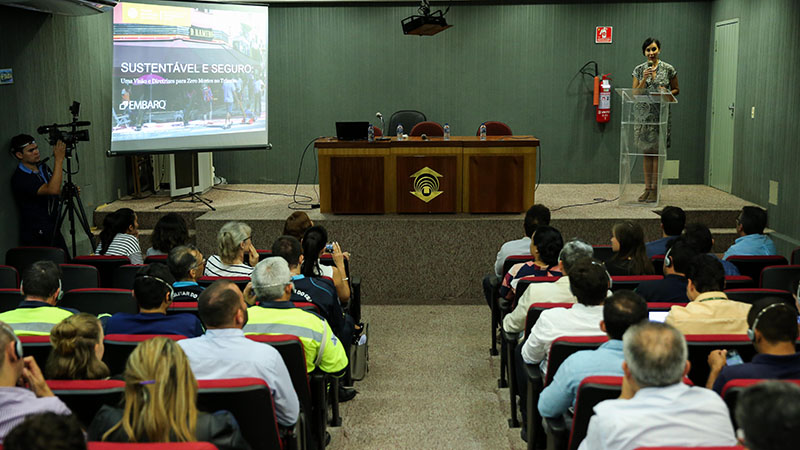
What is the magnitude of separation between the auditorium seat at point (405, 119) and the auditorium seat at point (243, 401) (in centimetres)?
694

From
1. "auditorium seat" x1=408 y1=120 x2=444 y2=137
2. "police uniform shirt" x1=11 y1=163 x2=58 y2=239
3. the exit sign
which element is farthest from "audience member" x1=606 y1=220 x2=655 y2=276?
the exit sign

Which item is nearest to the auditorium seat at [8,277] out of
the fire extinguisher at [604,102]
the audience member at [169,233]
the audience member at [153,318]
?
the audience member at [169,233]

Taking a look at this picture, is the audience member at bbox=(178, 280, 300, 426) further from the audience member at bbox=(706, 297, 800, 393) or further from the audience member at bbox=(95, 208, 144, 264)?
the audience member at bbox=(95, 208, 144, 264)

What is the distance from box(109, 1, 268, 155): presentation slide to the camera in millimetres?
7352

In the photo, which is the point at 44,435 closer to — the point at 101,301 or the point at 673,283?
the point at 101,301

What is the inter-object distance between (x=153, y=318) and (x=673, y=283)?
2491 millimetres

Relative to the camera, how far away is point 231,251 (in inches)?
184

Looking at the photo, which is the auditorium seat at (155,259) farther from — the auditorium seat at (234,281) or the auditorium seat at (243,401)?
the auditorium seat at (243,401)

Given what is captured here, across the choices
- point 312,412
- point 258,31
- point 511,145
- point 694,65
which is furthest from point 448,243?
point 694,65

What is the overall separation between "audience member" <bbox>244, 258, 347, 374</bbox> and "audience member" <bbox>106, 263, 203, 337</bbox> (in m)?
0.25

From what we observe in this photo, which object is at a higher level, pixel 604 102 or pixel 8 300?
pixel 604 102

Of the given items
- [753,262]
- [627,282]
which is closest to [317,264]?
[627,282]

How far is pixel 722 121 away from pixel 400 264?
186 inches

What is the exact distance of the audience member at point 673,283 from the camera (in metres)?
4.04
